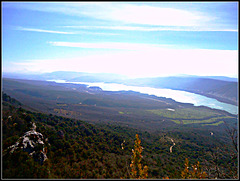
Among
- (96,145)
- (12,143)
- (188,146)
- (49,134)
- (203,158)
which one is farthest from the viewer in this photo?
(188,146)

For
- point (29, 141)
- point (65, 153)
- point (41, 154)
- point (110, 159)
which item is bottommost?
point (110, 159)

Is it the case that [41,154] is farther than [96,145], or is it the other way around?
[96,145]

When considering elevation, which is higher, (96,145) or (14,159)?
(14,159)

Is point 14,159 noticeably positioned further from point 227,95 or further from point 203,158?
point 227,95

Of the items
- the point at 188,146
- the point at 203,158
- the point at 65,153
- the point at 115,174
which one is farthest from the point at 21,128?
the point at 188,146

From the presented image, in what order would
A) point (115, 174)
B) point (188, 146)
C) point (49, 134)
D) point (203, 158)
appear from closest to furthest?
1. point (115, 174)
2. point (49, 134)
3. point (203, 158)
4. point (188, 146)

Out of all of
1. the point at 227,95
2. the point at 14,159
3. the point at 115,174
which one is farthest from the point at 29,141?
the point at 227,95

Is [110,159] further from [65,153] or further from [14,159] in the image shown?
[14,159]
